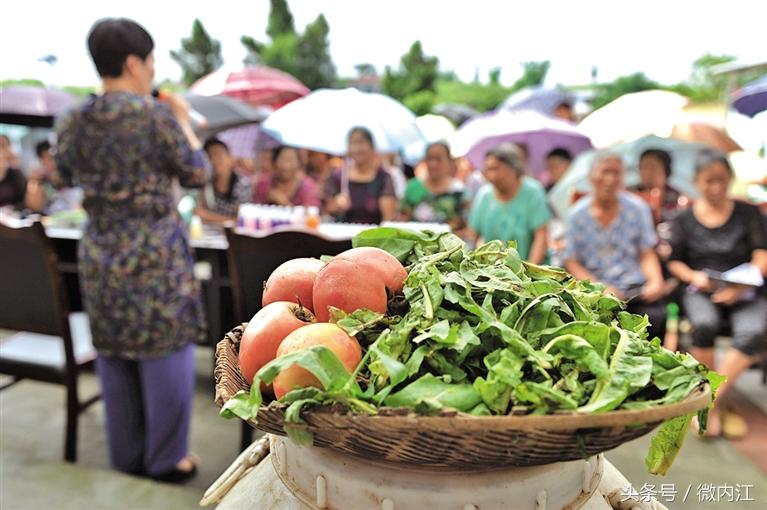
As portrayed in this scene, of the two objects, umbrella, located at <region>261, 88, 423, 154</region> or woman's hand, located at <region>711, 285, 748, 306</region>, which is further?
umbrella, located at <region>261, 88, 423, 154</region>

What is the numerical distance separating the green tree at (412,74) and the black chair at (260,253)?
116 ft

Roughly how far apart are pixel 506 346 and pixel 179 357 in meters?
2.04

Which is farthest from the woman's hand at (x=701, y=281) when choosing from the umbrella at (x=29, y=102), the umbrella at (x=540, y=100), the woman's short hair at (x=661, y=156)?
the umbrella at (x=540, y=100)

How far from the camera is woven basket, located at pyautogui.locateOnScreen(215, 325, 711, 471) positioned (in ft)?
2.64

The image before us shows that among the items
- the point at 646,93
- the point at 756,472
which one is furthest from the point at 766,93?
the point at 756,472

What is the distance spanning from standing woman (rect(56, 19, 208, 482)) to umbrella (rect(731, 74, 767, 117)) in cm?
557

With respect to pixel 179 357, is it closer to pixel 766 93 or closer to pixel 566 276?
pixel 566 276

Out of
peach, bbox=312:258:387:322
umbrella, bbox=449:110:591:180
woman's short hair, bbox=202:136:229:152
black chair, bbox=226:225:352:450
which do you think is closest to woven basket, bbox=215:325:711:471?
peach, bbox=312:258:387:322

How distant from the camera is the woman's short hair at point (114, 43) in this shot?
2236 millimetres

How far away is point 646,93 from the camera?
6227 millimetres

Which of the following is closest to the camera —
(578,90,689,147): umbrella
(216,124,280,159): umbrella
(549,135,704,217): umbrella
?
(549,135,704,217): umbrella

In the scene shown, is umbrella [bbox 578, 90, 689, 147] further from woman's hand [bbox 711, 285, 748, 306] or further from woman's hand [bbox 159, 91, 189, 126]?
woman's hand [bbox 159, 91, 189, 126]

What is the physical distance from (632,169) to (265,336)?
568cm

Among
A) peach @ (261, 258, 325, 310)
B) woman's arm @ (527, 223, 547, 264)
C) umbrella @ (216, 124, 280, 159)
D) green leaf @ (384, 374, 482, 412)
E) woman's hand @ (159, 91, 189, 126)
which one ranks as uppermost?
woman's hand @ (159, 91, 189, 126)
